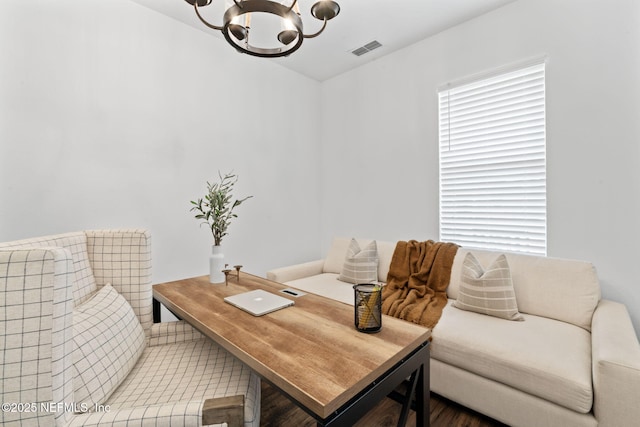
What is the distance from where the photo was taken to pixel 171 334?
1459 mm

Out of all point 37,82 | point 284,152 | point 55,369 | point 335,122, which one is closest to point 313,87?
point 335,122

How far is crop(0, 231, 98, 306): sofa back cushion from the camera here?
1.20 metres

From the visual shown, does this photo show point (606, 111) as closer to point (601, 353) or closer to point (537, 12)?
point (537, 12)

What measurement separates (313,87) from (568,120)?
2764 millimetres

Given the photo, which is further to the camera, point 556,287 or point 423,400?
point 556,287

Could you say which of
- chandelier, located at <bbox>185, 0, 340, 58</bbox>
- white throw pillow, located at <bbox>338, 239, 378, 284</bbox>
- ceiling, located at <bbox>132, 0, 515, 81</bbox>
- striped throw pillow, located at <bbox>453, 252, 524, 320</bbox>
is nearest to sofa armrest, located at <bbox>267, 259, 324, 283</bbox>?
white throw pillow, located at <bbox>338, 239, 378, 284</bbox>

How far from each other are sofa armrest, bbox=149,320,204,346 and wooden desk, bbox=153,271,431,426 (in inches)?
3.7

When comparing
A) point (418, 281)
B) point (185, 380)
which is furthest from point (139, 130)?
point (418, 281)

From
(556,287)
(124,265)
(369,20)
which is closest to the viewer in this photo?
(124,265)

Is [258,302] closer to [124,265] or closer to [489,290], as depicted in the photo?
[124,265]

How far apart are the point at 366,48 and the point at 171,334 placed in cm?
315

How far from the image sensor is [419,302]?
2.12m

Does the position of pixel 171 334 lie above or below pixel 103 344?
below

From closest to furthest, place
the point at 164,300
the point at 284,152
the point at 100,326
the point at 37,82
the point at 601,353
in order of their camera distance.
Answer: the point at 100,326 < the point at 601,353 < the point at 164,300 < the point at 37,82 < the point at 284,152
